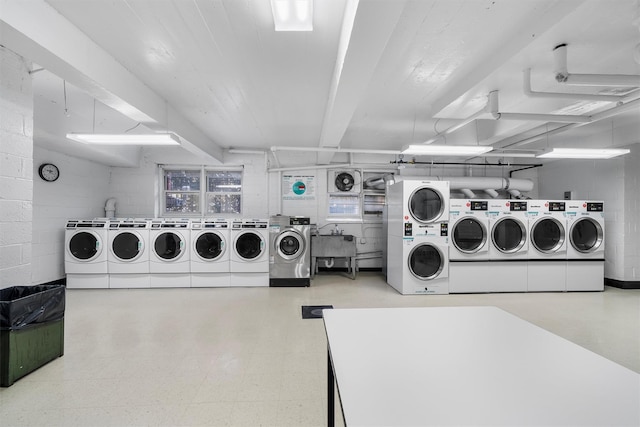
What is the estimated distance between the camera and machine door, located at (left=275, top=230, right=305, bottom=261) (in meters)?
5.07

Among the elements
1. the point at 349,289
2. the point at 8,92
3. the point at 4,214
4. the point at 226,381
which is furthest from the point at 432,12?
the point at 349,289

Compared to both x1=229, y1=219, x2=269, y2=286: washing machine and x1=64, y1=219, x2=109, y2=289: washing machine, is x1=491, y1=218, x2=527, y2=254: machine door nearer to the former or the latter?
x1=229, y1=219, x2=269, y2=286: washing machine

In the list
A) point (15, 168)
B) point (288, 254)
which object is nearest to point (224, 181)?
point (288, 254)

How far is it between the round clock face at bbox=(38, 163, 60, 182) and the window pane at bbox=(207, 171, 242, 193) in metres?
2.49

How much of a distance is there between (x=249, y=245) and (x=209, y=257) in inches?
28.7

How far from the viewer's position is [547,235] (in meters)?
4.95

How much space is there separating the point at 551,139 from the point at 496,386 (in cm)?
618

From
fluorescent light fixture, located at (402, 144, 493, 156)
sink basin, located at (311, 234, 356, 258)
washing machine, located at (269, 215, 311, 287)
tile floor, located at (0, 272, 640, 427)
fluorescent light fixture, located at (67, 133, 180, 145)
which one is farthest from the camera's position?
sink basin, located at (311, 234, 356, 258)

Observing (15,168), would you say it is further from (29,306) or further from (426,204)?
(426,204)

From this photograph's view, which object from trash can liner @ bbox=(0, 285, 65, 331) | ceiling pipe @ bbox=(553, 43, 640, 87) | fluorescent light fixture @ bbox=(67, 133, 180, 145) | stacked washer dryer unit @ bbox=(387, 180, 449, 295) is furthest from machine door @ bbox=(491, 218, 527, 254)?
trash can liner @ bbox=(0, 285, 65, 331)

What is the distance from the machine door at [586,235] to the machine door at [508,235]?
0.86 m

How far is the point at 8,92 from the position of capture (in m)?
2.24

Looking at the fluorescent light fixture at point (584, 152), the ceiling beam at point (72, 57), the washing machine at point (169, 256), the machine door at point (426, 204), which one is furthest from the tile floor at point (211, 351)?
the ceiling beam at point (72, 57)

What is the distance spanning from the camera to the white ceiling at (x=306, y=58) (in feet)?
6.08
